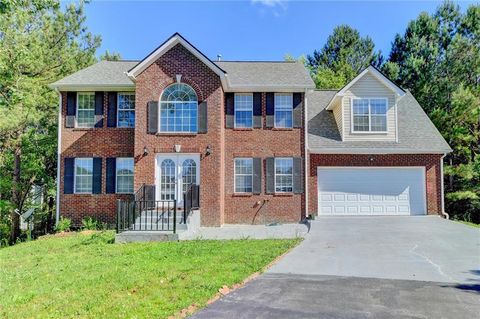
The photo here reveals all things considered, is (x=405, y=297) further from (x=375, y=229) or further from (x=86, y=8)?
(x=86, y=8)

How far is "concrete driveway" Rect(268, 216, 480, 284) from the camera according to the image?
728 centimetres

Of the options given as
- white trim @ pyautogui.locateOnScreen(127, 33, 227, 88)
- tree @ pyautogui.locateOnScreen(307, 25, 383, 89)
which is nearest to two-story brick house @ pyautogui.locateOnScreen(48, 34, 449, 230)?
white trim @ pyautogui.locateOnScreen(127, 33, 227, 88)

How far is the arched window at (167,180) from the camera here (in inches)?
554

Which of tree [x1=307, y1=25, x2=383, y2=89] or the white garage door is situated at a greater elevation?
tree [x1=307, y1=25, x2=383, y2=89]

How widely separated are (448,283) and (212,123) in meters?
9.95

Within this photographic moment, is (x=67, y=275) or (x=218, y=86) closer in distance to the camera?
(x=67, y=275)

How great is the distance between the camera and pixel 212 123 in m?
14.3

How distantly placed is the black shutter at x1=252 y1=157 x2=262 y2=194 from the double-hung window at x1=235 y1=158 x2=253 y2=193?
6.0 inches

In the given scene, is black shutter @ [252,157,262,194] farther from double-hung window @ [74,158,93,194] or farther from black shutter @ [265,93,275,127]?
double-hung window @ [74,158,93,194]

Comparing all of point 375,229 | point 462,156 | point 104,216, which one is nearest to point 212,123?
point 104,216

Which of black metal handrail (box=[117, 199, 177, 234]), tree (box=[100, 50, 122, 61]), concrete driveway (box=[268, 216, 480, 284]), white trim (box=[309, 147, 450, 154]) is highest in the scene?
tree (box=[100, 50, 122, 61])

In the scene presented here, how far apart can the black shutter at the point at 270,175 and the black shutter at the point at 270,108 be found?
1.58m

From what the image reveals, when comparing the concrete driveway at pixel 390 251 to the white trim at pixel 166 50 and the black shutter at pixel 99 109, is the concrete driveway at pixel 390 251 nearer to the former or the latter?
the white trim at pixel 166 50

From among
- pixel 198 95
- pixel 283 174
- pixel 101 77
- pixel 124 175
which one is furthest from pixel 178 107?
pixel 283 174
